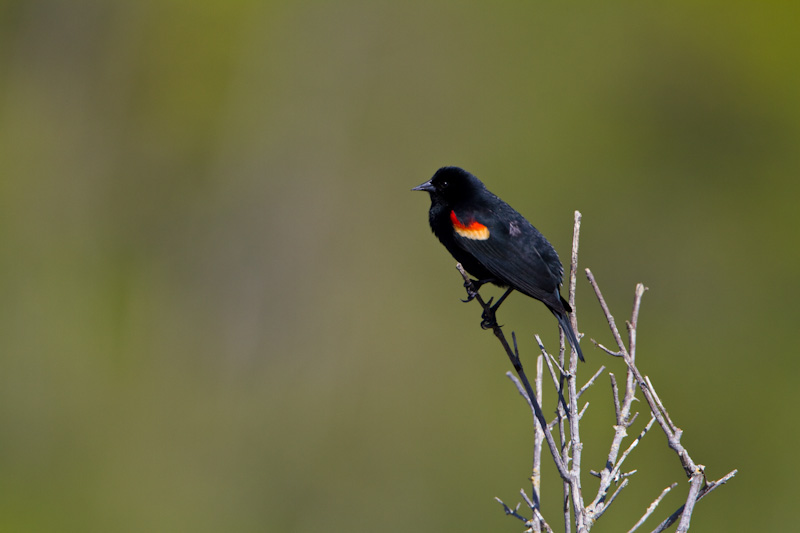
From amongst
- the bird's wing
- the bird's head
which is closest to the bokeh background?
the bird's head

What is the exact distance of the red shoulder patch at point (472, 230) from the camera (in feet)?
11.8

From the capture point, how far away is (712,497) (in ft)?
28.1

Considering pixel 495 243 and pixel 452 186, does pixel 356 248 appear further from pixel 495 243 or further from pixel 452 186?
pixel 495 243

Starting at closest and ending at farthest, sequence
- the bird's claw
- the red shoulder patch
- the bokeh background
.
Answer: the bird's claw, the red shoulder patch, the bokeh background

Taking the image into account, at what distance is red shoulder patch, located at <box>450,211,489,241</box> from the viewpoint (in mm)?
3607

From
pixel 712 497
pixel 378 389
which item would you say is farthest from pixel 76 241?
pixel 712 497

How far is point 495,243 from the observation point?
3562 mm

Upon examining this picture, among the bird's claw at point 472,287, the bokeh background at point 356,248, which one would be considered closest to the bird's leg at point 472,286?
the bird's claw at point 472,287

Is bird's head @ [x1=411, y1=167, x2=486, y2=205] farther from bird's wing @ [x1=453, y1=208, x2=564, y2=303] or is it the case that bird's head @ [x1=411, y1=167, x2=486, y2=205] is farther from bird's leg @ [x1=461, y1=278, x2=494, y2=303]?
bird's leg @ [x1=461, y1=278, x2=494, y2=303]

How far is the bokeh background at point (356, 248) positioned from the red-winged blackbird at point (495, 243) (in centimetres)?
421

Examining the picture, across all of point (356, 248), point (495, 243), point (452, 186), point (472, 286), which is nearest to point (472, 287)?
point (472, 286)

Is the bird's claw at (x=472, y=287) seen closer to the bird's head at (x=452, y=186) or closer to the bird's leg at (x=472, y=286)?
the bird's leg at (x=472, y=286)

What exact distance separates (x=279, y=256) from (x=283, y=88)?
2.17 m

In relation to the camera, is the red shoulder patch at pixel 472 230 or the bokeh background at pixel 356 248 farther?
the bokeh background at pixel 356 248
